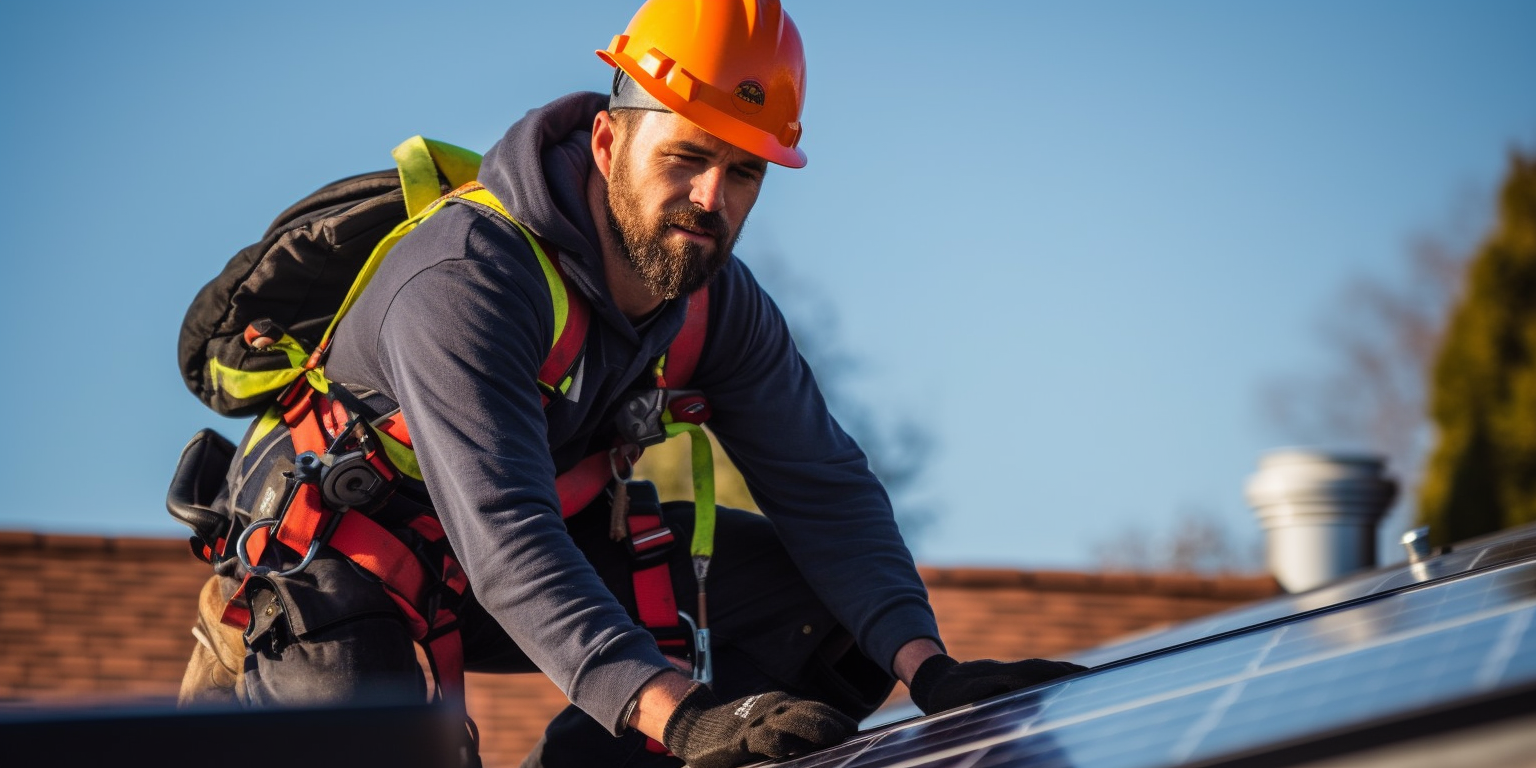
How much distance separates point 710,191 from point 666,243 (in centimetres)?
14

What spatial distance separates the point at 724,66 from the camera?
3297 mm

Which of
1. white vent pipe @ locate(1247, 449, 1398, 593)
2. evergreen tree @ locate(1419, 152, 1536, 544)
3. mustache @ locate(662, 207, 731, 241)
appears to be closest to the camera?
mustache @ locate(662, 207, 731, 241)

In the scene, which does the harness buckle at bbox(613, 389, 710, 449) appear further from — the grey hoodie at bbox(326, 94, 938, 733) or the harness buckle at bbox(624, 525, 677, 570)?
the harness buckle at bbox(624, 525, 677, 570)

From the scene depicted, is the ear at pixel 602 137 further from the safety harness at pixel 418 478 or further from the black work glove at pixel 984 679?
the black work glove at pixel 984 679

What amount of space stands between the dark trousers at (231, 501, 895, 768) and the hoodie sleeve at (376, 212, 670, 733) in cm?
40

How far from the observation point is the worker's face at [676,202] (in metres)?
3.20

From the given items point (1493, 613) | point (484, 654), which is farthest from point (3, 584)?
point (1493, 613)

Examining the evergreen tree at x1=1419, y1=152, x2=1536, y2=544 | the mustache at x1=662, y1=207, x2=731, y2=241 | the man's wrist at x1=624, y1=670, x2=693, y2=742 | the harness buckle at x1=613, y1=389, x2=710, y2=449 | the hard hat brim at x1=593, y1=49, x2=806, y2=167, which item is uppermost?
the evergreen tree at x1=1419, y1=152, x2=1536, y2=544

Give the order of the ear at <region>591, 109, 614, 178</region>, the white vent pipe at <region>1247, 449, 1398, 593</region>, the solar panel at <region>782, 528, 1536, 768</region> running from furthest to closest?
the white vent pipe at <region>1247, 449, 1398, 593</region> → the ear at <region>591, 109, 614, 178</region> → the solar panel at <region>782, 528, 1536, 768</region>

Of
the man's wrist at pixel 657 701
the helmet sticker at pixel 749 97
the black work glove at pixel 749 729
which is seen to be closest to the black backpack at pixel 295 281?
the helmet sticker at pixel 749 97

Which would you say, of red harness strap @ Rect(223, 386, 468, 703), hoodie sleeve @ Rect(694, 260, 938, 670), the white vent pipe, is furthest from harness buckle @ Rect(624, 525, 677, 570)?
the white vent pipe

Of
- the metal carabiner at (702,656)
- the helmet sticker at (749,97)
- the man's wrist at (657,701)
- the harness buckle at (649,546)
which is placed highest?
the helmet sticker at (749,97)

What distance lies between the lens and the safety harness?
306 centimetres

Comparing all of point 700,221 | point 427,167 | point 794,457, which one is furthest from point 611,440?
point 427,167
